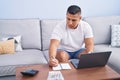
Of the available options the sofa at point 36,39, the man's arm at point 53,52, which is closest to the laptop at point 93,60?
the man's arm at point 53,52

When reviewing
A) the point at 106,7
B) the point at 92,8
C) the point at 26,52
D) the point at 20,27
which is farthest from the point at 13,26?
the point at 106,7

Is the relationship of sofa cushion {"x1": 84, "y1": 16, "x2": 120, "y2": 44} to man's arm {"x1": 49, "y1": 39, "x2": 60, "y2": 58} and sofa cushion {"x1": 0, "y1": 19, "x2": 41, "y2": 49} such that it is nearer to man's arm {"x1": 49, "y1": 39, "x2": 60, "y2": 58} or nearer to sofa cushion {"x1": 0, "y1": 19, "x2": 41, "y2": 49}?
sofa cushion {"x1": 0, "y1": 19, "x2": 41, "y2": 49}

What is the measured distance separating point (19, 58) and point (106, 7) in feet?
5.41

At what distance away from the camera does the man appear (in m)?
2.12

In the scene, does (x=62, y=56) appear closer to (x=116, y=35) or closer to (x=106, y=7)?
(x=116, y=35)

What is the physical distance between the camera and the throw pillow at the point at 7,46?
97.4 inches

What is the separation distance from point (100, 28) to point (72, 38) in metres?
0.77

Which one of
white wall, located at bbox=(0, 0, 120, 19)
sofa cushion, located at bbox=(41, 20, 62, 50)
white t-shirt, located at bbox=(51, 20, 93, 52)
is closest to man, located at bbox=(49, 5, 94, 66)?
white t-shirt, located at bbox=(51, 20, 93, 52)

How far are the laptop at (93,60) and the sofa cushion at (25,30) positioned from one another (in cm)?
104

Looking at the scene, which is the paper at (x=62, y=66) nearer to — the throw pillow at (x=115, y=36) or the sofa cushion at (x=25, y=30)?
the sofa cushion at (x=25, y=30)

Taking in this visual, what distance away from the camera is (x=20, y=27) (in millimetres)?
2762

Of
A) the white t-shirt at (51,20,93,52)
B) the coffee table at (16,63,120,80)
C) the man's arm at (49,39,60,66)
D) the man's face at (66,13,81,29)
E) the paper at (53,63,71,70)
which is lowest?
the coffee table at (16,63,120,80)

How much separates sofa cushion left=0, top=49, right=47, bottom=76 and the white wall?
0.71 m

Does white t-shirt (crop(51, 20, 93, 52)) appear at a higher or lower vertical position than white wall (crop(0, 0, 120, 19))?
lower
